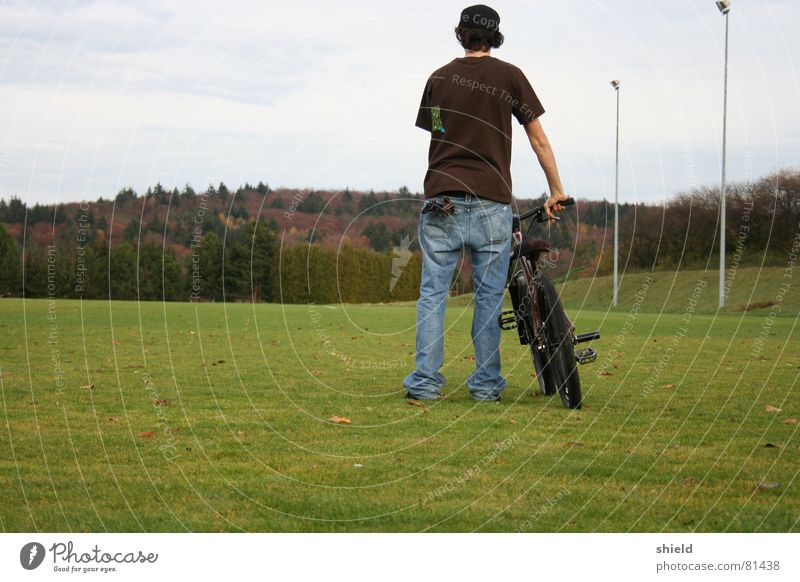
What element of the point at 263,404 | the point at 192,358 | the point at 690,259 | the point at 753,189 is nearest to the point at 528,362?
the point at 192,358

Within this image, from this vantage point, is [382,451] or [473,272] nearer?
[382,451]

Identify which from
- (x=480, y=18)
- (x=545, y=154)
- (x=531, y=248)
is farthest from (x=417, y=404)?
(x=480, y=18)

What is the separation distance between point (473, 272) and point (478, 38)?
1700 mm

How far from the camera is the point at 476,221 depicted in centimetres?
746

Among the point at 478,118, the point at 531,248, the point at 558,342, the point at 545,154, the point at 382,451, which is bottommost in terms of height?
the point at 382,451

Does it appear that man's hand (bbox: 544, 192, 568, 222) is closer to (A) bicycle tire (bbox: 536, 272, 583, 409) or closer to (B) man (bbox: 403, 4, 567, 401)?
(B) man (bbox: 403, 4, 567, 401)

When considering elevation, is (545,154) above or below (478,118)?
below

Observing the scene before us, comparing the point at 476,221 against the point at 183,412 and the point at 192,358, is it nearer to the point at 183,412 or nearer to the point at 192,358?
the point at 183,412

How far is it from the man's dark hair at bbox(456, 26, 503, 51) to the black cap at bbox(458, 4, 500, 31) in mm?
30

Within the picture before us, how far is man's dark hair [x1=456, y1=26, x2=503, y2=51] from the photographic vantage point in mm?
7457

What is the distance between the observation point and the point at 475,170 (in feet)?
24.4

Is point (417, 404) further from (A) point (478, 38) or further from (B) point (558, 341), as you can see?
(A) point (478, 38)

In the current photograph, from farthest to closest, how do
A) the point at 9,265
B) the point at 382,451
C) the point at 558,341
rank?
the point at 9,265 → the point at 558,341 → the point at 382,451

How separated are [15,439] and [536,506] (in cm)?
334
